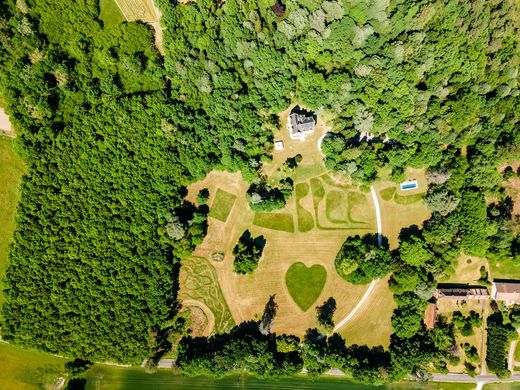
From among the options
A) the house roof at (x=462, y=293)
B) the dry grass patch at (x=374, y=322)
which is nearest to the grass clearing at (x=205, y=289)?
the dry grass patch at (x=374, y=322)

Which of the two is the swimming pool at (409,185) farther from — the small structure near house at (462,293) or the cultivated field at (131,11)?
the cultivated field at (131,11)

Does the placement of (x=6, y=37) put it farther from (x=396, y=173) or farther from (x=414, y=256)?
(x=414, y=256)

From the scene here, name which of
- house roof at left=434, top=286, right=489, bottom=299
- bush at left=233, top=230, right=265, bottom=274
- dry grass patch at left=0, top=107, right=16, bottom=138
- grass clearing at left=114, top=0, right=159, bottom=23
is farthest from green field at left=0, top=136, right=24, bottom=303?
house roof at left=434, top=286, right=489, bottom=299

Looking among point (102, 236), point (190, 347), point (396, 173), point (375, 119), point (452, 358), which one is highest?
point (375, 119)

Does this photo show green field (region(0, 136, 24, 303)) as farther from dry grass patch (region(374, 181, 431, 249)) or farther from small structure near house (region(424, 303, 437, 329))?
small structure near house (region(424, 303, 437, 329))

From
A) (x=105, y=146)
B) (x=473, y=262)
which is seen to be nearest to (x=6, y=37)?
(x=105, y=146)

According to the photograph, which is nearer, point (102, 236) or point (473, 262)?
point (102, 236)

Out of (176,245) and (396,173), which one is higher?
(396,173)
